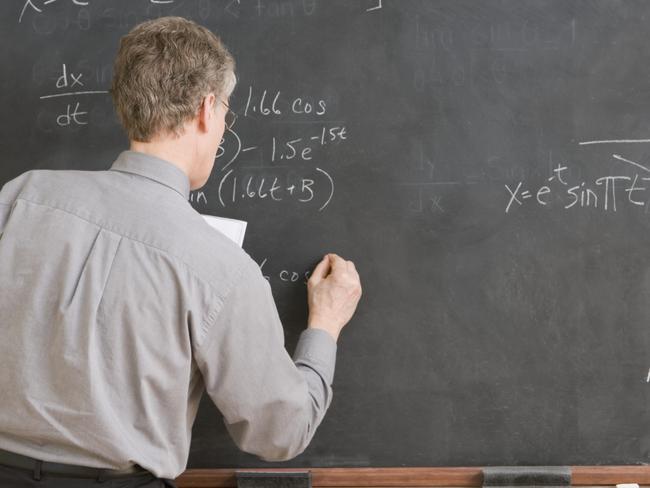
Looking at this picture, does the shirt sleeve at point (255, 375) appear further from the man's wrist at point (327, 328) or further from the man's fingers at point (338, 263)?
the man's fingers at point (338, 263)

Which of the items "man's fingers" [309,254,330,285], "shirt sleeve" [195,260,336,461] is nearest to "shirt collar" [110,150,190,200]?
"shirt sleeve" [195,260,336,461]

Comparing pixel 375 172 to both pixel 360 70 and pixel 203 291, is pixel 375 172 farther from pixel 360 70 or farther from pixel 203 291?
pixel 203 291

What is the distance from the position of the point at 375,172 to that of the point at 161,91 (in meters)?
0.64

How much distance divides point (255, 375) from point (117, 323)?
246mm

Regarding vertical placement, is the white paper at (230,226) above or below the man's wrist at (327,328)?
above

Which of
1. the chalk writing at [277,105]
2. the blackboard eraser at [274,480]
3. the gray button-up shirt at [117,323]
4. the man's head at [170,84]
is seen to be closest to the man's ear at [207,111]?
the man's head at [170,84]

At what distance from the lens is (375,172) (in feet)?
5.76

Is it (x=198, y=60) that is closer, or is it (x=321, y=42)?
(x=198, y=60)

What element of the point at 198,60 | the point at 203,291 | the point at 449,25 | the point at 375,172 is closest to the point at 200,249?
the point at 203,291

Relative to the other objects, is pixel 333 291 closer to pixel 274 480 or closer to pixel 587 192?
pixel 274 480

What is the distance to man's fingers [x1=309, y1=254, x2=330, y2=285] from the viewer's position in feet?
5.73

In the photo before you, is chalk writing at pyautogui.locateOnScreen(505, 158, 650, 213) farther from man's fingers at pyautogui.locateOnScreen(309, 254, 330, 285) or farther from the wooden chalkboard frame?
A: the wooden chalkboard frame

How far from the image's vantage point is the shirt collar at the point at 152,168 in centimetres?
128

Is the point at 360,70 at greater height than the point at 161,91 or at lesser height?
greater
